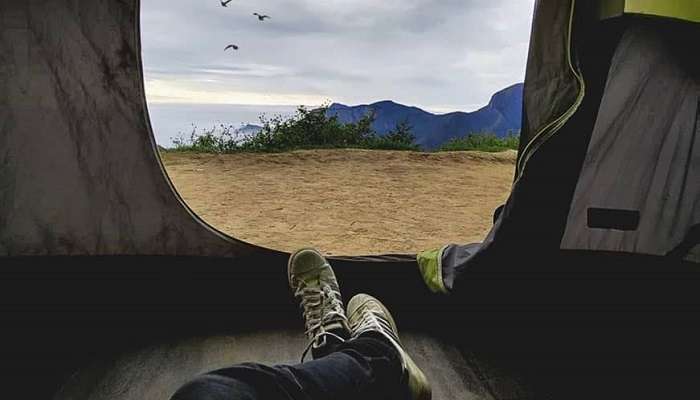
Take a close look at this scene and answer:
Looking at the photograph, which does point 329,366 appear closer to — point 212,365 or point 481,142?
point 212,365

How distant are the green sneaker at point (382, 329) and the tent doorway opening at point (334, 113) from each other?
0.71 meters

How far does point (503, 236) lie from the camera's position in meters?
1.36

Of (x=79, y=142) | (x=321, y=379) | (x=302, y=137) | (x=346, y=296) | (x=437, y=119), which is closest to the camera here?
(x=321, y=379)

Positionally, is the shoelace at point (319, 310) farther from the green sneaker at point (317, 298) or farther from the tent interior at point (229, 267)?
the tent interior at point (229, 267)

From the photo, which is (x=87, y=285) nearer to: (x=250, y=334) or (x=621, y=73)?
(x=250, y=334)

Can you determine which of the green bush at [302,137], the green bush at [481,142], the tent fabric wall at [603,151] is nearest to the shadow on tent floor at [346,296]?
the tent fabric wall at [603,151]

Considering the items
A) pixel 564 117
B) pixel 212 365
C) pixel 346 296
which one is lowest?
pixel 212 365

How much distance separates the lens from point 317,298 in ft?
4.66

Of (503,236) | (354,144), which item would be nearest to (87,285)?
(503,236)

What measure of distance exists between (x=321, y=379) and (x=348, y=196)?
288 centimetres

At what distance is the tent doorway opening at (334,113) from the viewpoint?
2.12 meters

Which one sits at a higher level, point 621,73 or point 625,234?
point 621,73

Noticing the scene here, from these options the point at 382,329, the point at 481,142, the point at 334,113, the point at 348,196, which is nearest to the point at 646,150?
the point at 382,329

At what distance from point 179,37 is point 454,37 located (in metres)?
2.30
